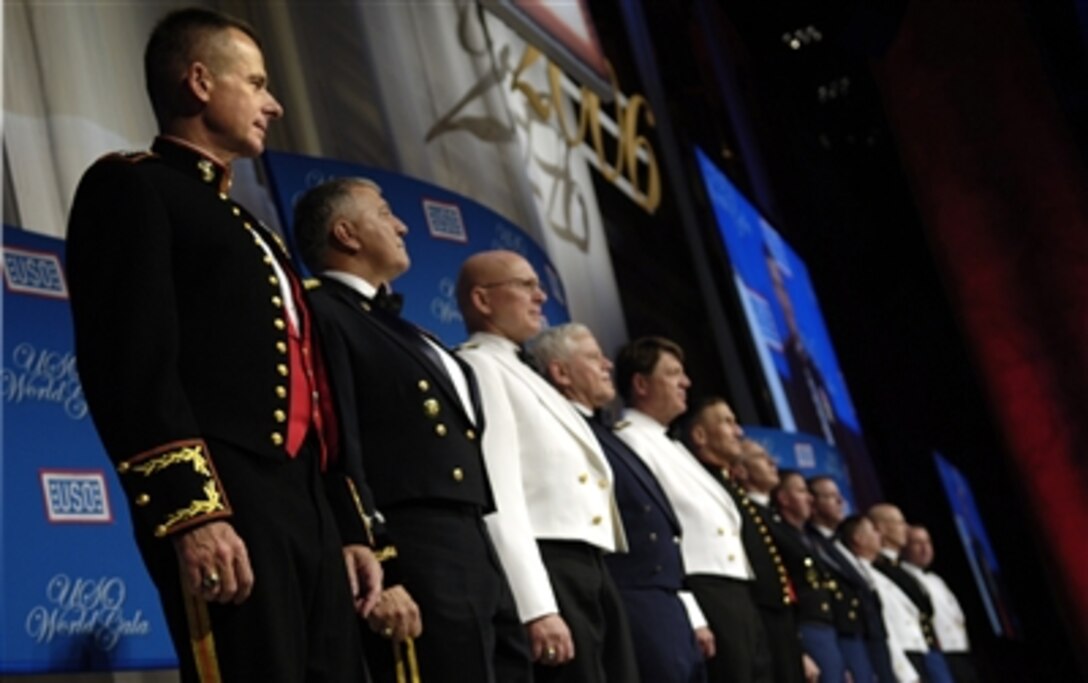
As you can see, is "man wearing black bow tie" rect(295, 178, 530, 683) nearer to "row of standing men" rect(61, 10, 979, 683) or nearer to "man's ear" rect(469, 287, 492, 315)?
"row of standing men" rect(61, 10, 979, 683)

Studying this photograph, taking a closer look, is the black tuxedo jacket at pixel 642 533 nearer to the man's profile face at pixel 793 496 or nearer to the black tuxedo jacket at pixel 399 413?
the black tuxedo jacket at pixel 399 413

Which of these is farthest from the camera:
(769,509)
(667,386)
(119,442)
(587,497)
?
(769,509)

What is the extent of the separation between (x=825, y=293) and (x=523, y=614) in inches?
346

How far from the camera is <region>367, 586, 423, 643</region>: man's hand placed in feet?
7.73

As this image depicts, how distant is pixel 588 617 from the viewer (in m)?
3.19

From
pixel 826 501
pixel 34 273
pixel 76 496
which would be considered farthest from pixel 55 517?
pixel 826 501

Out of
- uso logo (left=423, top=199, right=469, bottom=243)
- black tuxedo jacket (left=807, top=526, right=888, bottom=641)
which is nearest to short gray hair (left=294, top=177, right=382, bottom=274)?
uso logo (left=423, top=199, right=469, bottom=243)

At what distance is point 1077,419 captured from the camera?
9.07m

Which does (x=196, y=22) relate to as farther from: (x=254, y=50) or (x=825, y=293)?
(x=825, y=293)

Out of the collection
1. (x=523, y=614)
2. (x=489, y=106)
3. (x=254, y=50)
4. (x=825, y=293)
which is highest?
(x=825, y=293)

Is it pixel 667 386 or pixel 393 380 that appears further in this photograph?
pixel 667 386

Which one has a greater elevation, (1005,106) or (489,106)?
(1005,106)

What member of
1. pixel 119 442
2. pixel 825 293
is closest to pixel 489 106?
pixel 119 442

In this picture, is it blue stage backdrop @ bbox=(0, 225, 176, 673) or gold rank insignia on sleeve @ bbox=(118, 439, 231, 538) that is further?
blue stage backdrop @ bbox=(0, 225, 176, 673)
